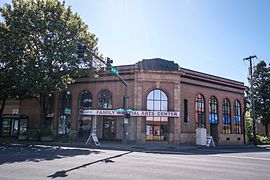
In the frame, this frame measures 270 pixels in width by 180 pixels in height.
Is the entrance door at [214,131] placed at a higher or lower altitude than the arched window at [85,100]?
lower

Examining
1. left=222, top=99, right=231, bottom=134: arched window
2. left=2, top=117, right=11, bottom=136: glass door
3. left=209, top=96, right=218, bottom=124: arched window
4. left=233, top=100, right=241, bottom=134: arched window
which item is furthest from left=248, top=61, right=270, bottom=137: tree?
left=2, top=117, right=11, bottom=136: glass door

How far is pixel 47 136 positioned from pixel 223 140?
23.3 meters

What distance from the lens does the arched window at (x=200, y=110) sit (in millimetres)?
32281

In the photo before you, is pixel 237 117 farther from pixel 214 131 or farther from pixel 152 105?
pixel 152 105

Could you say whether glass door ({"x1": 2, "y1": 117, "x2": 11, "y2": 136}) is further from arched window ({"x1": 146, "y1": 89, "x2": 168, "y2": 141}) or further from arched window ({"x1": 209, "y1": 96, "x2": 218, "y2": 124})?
arched window ({"x1": 209, "y1": 96, "x2": 218, "y2": 124})

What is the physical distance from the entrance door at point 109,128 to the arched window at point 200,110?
35.7 ft

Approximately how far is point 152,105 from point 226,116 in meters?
13.4

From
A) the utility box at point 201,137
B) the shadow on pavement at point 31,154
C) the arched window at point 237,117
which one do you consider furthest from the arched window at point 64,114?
the arched window at point 237,117

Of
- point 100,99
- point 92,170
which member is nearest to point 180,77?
point 100,99

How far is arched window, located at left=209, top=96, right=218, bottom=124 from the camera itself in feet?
111

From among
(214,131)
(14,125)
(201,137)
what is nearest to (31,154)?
(201,137)

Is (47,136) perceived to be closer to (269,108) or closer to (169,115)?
(169,115)

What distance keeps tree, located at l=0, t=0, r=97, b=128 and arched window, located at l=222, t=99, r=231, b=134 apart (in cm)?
2221

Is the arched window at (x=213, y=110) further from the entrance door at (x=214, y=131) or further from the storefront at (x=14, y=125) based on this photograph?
the storefront at (x=14, y=125)
